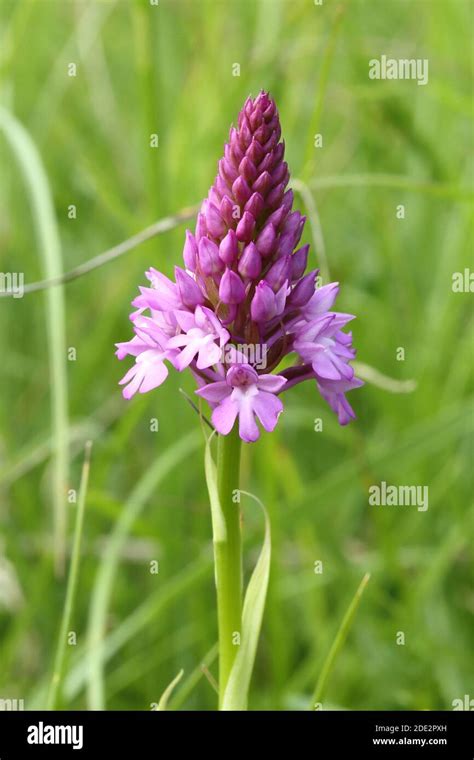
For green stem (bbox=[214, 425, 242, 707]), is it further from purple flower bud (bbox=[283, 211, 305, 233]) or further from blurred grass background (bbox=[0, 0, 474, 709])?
blurred grass background (bbox=[0, 0, 474, 709])

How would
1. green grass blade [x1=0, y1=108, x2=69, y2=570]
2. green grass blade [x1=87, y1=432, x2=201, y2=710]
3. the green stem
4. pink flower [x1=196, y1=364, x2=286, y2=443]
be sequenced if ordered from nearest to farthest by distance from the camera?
1. pink flower [x1=196, y1=364, x2=286, y2=443]
2. the green stem
3. green grass blade [x1=87, y1=432, x2=201, y2=710]
4. green grass blade [x1=0, y1=108, x2=69, y2=570]

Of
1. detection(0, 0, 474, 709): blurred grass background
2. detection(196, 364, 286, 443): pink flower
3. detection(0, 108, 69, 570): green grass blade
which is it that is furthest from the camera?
detection(0, 0, 474, 709): blurred grass background

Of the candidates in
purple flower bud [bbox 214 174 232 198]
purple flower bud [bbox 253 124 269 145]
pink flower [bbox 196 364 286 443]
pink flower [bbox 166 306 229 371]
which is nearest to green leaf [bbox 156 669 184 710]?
pink flower [bbox 196 364 286 443]

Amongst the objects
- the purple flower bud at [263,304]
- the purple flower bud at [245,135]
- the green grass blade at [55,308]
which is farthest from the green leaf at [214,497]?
the green grass blade at [55,308]

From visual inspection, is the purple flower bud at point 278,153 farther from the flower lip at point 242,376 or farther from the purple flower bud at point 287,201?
the flower lip at point 242,376
